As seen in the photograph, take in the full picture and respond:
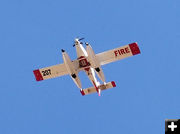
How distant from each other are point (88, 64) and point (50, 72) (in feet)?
23.4

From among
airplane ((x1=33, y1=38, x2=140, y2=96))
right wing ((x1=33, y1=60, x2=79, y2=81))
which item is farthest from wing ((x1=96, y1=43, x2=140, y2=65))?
right wing ((x1=33, y1=60, x2=79, y2=81))

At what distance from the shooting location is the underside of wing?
48812 mm

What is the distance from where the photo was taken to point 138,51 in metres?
46.8

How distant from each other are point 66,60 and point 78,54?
1708 millimetres

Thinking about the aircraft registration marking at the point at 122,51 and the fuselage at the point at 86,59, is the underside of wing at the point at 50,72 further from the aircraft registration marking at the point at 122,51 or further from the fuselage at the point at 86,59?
the aircraft registration marking at the point at 122,51

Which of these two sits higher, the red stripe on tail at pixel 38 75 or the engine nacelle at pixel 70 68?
the red stripe on tail at pixel 38 75

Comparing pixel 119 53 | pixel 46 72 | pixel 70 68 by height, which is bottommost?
pixel 70 68

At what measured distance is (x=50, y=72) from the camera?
162 ft

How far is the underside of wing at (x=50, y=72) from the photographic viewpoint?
48812mm

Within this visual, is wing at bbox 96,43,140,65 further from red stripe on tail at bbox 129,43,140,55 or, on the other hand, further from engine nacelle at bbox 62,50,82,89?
engine nacelle at bbox 62,50,82,89

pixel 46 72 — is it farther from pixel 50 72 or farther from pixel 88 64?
pixel 88 64

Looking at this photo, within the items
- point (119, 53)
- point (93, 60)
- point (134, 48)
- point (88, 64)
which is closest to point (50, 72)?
point (88, 64)

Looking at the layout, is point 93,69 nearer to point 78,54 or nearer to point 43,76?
point 78,54

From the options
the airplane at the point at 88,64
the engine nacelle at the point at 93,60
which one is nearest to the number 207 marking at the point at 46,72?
the airplane at the point at 88,64
